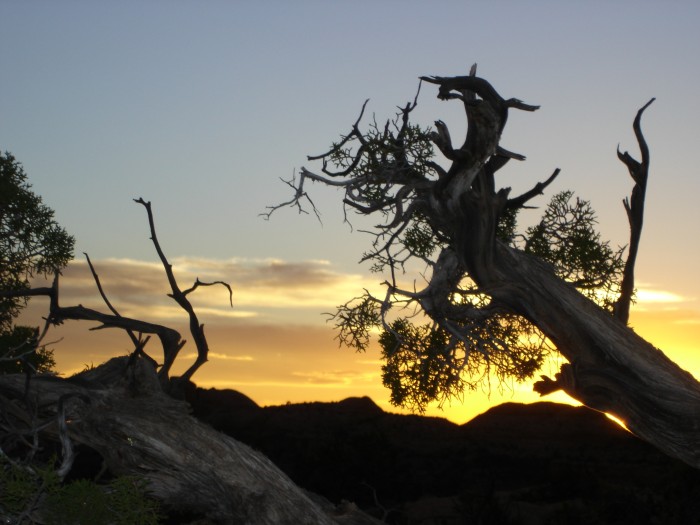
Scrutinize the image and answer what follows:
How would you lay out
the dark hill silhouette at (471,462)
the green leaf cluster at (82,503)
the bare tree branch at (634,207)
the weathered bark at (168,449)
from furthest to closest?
the dark hill silhouette at (471,462)
the bare tree branch at (634,207)
the weathered bark at (168,449)
the green leaf cluster at (82,503)

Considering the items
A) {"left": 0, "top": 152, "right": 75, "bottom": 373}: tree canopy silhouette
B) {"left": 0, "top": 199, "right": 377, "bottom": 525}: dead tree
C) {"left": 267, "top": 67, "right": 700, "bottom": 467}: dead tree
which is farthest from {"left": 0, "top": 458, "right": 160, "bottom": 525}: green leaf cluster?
{"left": 0, "top": 152, "right": 75, "bottom": 373}: tree canopy silhouette

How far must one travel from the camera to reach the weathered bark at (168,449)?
11.7 metres

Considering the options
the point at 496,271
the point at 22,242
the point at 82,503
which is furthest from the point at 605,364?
the point at 22,242

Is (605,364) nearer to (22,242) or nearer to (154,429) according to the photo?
(154,429)

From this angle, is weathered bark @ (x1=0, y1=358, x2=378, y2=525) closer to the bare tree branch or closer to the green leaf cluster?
the green leaf cluster

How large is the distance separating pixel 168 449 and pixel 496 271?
603cm

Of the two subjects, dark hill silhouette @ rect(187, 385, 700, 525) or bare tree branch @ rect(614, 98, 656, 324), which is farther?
dark hill silhouette @ rect(187, 385, 700, 525)

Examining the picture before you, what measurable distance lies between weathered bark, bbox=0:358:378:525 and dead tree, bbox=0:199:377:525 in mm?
14

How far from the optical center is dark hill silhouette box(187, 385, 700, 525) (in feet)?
72.8

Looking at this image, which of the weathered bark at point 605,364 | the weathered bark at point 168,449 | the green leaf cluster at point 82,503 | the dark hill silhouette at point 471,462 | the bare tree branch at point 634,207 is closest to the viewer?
the green leaf cluster at point 82,503

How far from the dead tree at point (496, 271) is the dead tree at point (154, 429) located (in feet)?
11.8

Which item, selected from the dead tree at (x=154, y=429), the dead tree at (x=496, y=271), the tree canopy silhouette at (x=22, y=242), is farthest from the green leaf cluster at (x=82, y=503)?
the tree canopy silhouette at (x=22, y=242)

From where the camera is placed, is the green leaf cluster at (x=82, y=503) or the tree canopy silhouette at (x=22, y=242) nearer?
the green leaf cluster at (x=82, y=503)

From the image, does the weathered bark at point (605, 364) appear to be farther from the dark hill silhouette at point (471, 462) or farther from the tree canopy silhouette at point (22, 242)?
the tree canopy silhouette at point (22, 242)
